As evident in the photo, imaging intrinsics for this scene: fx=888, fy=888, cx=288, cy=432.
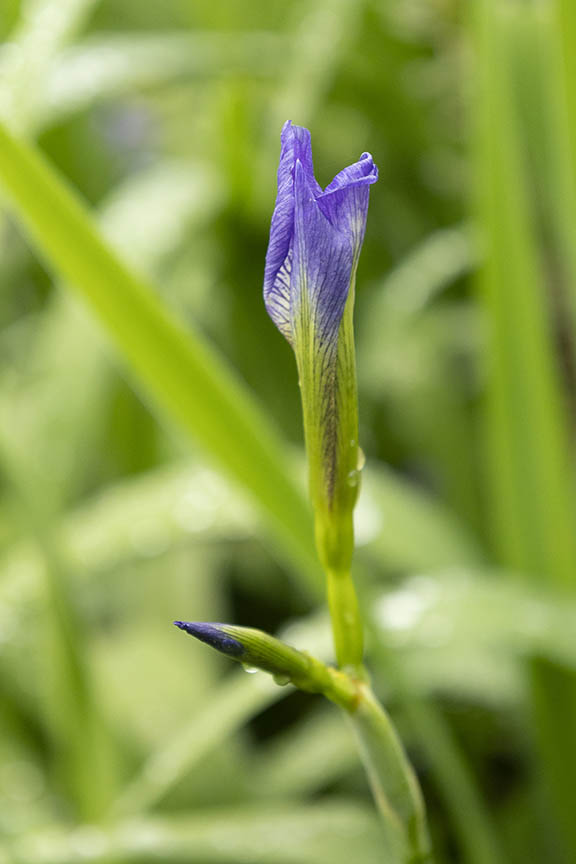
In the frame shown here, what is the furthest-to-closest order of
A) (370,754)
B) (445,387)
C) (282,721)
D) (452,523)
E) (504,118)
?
(445,387) < (282,721) < (452,523) < (504,118) < (370,754)

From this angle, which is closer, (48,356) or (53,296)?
(48,356)

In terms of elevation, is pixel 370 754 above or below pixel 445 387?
below

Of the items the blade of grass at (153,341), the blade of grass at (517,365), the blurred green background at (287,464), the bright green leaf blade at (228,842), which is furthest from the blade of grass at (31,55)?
the bright green leaf blade at (228,842)

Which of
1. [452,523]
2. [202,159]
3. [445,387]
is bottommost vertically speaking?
[452,523]

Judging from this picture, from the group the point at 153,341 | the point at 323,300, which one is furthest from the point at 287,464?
the point at 323,300

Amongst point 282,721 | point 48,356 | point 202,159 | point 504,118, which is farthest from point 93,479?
point 504,118

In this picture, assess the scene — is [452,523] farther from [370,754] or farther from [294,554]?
[370,754]

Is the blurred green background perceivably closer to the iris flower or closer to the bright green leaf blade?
the bright green leaf blade

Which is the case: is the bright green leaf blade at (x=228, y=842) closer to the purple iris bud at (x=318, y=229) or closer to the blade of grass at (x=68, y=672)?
the blade of grass at (x=68, y=672)
